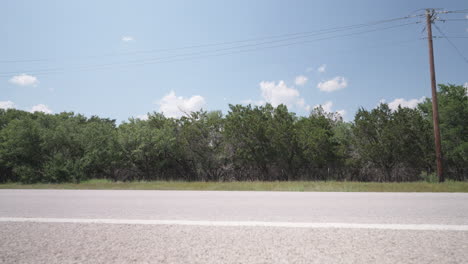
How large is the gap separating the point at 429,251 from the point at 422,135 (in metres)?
26.1

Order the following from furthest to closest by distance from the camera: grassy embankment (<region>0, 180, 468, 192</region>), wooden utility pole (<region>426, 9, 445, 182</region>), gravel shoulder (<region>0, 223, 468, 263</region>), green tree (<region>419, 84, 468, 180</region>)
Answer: green tree (<region>419, 84, 468, 180</region>) < wooden utility pole (<region>426, 9, 445, 182</region>) < grassy embankment (<region>0, 180, 468, 192</region>) < gravel shoulder (<region>0, 223, 468, 263</region>)

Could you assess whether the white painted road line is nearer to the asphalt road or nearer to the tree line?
the asphalt road

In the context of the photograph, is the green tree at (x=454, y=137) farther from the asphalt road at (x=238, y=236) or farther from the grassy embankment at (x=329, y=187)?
the asphalt road at (x=238, y=236)

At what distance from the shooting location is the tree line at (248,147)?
23.6 m

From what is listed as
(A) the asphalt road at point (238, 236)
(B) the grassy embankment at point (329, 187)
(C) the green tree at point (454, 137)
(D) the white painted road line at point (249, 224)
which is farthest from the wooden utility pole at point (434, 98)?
(D) the white painted road line at point (249, 224)

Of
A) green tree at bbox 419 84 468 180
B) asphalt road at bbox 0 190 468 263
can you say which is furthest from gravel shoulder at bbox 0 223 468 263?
green tree at bbox 419 84 468 180

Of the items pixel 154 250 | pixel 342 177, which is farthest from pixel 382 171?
pixel 154 250

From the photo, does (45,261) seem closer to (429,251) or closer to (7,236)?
(7,236)

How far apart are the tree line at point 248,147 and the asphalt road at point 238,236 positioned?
21.9 m

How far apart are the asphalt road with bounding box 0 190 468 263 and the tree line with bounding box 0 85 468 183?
2193 cm

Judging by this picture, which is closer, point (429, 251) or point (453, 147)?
point (429, 251)

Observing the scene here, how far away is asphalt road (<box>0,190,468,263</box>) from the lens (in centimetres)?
252

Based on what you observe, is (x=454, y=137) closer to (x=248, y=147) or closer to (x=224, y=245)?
(x=248, y=147)

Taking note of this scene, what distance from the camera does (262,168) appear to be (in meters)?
28.2
